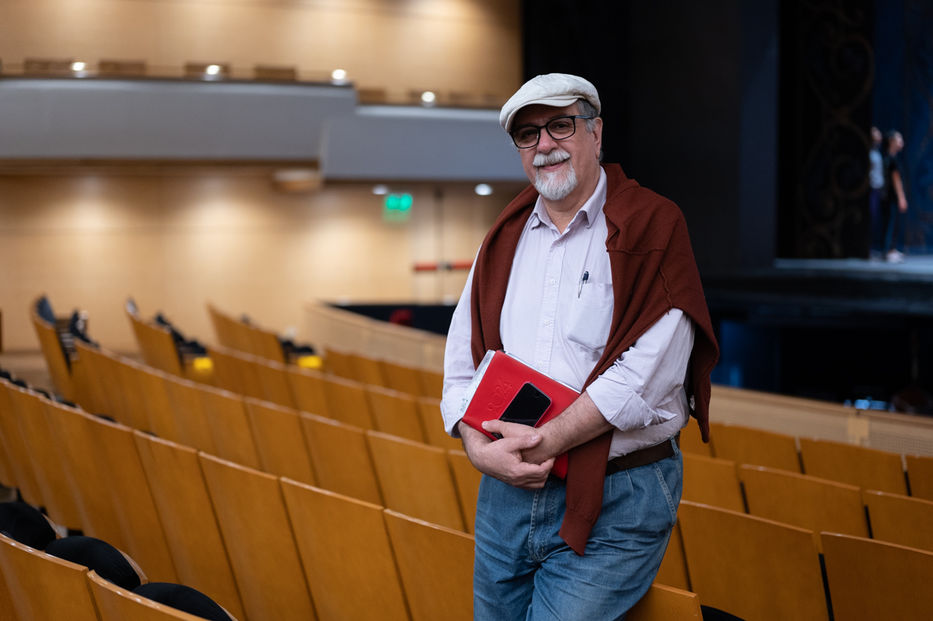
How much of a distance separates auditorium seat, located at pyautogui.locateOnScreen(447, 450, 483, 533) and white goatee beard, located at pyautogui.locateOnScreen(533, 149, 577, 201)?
43.6 inches

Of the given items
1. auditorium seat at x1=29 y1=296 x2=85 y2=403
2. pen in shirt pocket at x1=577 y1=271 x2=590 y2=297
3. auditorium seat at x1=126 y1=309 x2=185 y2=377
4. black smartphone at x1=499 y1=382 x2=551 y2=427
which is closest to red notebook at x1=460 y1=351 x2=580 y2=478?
black smartphone at x1=499 y1=382 x2=551 y2=427

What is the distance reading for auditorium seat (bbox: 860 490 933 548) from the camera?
217 cm

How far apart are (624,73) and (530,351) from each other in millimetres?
10548

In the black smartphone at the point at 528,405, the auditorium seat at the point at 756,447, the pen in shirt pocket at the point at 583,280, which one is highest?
the pen in shirt pocket at the point at 583,280

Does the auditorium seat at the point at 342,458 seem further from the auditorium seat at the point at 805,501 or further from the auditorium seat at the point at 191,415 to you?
the auditorium seat at the point at 805,501

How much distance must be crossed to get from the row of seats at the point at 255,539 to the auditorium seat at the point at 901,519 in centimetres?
100

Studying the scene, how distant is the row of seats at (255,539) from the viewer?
73.0 inches

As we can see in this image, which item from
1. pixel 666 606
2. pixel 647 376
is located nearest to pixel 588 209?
pixel 647 376

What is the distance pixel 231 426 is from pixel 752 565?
1965mm

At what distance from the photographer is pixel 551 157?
61.6 inches

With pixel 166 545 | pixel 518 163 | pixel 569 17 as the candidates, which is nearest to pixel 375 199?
pixel 518 163

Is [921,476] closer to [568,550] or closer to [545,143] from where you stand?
[568,550]

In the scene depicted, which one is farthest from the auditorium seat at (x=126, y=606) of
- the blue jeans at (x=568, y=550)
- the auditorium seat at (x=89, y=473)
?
the auditorium seat at (x=89, y=473)

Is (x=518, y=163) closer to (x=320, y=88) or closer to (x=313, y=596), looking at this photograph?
(x=320, y=88)
